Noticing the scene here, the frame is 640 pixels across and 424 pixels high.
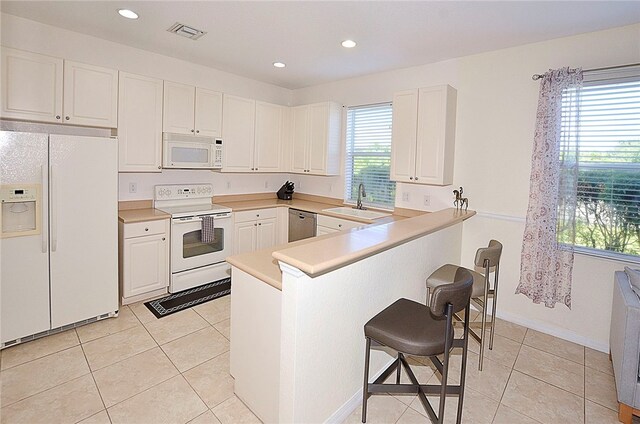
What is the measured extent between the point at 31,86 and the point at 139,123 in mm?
885

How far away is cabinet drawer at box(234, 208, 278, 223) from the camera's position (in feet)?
13.9

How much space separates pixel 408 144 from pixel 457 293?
7.59 feet

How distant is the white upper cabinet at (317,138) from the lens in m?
4.48

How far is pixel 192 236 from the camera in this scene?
12.3 feet

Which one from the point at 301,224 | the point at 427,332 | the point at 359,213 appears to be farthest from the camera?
the point at 301,224

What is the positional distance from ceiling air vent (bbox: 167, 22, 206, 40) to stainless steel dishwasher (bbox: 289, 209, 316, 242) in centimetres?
234

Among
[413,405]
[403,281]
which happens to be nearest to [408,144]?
[403,281]

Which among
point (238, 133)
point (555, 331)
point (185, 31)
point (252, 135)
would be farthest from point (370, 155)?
point (555, 331)

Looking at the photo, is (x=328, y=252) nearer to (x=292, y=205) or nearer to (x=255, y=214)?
(x=255, y=214)

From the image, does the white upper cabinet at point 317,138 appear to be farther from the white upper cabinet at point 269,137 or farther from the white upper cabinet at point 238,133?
the white upper cabinet at point 238,133

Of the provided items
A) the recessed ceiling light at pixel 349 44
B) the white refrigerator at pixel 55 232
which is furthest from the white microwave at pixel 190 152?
the recessed ceiling light at pixel 349 44

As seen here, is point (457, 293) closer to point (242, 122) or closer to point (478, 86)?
point (478, 86)

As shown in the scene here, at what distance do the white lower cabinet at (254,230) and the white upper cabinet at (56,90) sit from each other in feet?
5.77

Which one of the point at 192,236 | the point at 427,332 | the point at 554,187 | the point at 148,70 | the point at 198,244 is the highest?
the point at 148,70
